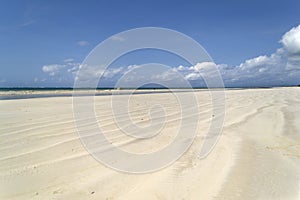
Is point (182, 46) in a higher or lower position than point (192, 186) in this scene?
higher

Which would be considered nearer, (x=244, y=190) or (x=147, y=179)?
(x=244, y=190)

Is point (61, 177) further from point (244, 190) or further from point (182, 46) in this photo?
point (182, 46)

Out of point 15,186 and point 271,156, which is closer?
point 15,186

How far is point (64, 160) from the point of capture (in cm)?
406

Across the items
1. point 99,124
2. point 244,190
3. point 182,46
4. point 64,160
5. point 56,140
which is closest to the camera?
point 244,190

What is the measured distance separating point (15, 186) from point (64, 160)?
982mm

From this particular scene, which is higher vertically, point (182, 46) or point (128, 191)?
point (182, 46)

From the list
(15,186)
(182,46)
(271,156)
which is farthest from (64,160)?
(182,46)

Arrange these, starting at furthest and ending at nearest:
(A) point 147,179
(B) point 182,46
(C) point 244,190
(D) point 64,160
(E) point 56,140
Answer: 1. (B) point 182,46
2. (E) point 56,140
3. (D) point 64,160
4. (A) point 147,179
5. (C) point 244,190

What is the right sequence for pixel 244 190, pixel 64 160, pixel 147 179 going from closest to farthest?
pixel 244 190 → pixel 147 179 → pixel 64 160

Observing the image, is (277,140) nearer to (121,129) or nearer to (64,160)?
(121,129)

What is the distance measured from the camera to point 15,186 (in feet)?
10.3

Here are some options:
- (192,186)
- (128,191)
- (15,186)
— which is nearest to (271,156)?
(192,186)

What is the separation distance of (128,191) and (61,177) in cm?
110
